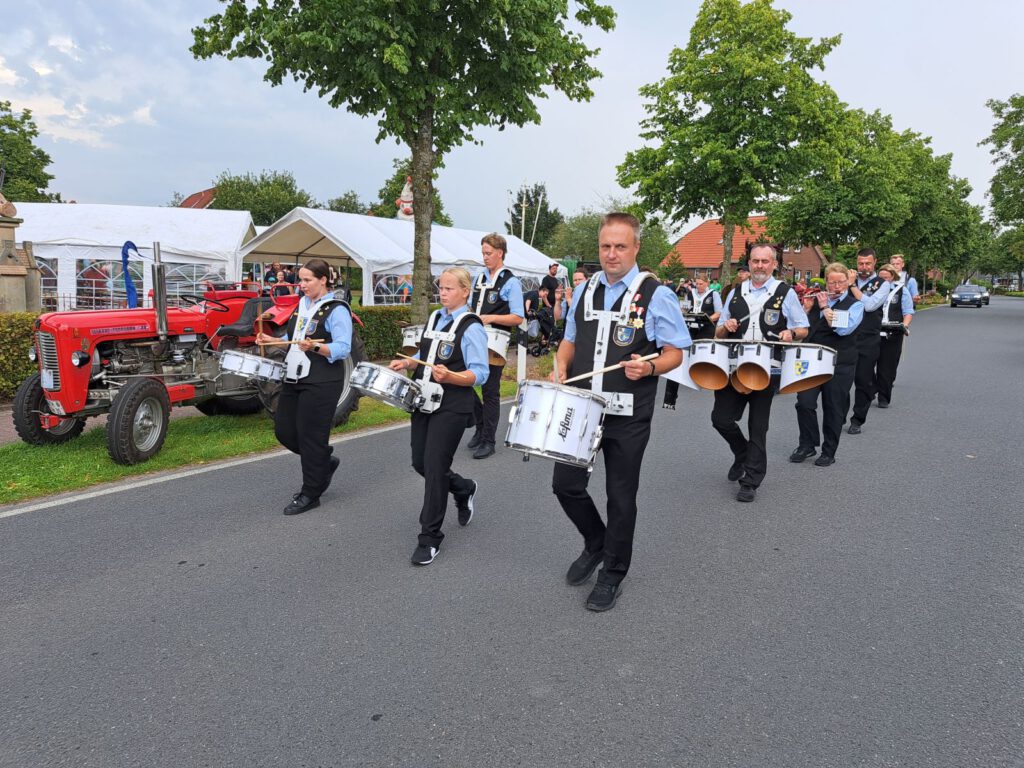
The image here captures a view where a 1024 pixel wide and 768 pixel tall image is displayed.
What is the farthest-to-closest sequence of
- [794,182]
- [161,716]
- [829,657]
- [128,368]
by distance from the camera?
[794,182]
[128,368]
[829,657]
[161,716]

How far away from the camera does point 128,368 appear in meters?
6.54

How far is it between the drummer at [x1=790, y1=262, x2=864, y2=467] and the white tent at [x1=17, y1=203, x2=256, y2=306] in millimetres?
16512

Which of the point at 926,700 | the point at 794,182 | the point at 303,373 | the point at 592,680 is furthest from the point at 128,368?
the point at 794,182

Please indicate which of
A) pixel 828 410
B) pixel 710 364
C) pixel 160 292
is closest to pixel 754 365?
pixel 710 364

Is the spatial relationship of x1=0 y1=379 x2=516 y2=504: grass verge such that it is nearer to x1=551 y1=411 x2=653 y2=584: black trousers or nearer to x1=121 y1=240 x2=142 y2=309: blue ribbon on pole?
x1=121 y1=240 x2=142 y2=309: blue ribbon on pole

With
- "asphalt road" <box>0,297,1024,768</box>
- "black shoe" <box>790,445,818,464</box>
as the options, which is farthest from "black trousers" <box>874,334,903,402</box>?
"asphalt road" <box>0,297,1024,768</box>

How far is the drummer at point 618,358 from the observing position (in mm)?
3395

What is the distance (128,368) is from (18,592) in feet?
10.5

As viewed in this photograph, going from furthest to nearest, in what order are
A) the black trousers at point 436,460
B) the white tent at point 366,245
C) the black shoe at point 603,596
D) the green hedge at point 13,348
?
the white tent at point 366,245 < the green hedge at point 13,348 < the black trousers at point 436,460 < the black shoe at point 603,596

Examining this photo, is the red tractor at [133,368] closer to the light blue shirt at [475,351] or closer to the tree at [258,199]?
the light blue shirt at [475,351]

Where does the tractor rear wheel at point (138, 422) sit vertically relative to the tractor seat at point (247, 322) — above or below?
below

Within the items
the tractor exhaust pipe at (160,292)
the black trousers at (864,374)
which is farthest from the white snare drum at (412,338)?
the black trousers at (864,374)

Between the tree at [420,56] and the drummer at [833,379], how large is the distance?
563 cm

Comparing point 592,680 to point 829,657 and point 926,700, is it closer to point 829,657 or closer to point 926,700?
point 829,657
